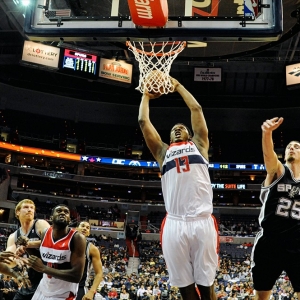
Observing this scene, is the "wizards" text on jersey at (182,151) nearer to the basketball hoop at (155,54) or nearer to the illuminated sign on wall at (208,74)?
the basketball hoop at (155,54)

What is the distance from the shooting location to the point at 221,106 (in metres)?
32.0

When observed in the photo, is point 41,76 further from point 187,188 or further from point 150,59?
point 187,188

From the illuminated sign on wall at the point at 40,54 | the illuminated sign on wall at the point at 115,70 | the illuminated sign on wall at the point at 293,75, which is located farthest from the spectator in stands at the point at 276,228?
the illuminated sign on wall at the point at 115,70

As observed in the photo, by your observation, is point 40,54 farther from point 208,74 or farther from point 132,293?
point 132,293

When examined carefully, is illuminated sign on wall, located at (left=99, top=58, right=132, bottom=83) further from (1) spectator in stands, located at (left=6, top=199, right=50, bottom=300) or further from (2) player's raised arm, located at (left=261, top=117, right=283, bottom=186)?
(2) player's raised arm, located at (left=261, top=117, right=283, bottom=186)

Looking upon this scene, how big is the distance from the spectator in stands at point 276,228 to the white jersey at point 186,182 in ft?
2.86

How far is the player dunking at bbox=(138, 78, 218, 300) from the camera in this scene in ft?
11.4

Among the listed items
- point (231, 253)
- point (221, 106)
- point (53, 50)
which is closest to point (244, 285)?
point (231, 253)

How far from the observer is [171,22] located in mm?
5152

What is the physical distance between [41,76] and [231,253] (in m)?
17.2

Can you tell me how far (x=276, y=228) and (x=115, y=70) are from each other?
14937 millimetres

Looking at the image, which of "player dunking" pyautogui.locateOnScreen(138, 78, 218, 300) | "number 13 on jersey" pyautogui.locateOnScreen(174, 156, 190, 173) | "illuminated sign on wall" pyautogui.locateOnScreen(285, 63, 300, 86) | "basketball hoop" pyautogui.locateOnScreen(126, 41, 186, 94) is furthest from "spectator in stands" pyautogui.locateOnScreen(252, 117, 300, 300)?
"illuminated sign on wall" pyautogui.locateOnScreen(285, 63, 300, 86)

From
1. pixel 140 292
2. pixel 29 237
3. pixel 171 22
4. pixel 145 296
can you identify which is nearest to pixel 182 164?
pixel 171 22

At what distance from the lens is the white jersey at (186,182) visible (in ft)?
12.0
